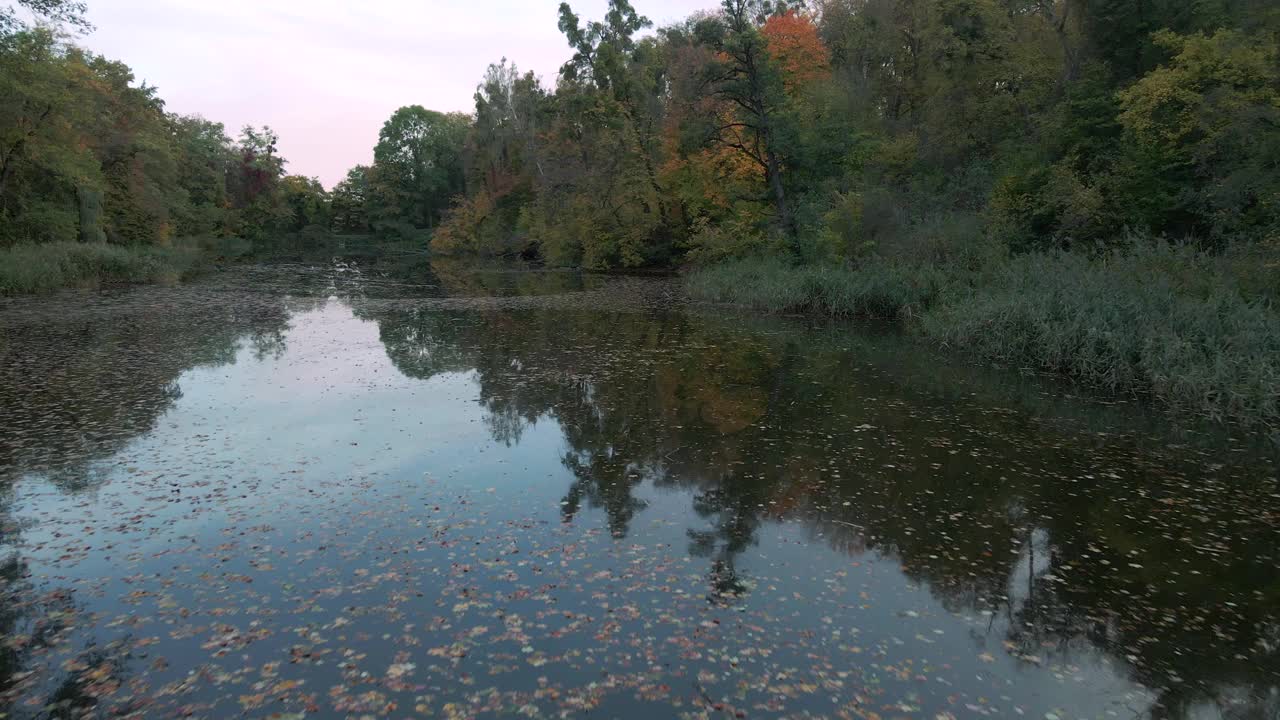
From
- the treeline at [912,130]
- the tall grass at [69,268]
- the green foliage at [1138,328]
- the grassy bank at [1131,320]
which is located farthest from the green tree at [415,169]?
the green foliage at [1138,328]

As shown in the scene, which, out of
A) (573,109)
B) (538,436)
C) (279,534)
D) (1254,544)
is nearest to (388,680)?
(279,534)

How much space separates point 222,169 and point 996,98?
81785 mm

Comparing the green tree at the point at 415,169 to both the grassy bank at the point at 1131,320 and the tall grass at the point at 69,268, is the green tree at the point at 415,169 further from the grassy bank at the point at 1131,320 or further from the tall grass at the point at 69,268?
the grassy bank at the point at 1131,320

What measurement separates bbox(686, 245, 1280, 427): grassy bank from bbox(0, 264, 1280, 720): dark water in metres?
1.03

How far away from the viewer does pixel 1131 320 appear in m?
14.0

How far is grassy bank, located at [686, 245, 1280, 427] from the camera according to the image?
11945mm

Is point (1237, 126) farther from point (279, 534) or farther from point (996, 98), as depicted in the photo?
point (279, 534)

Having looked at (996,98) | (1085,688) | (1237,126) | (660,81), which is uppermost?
(660,81)

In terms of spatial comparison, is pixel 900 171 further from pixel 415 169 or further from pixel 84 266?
pixel 415 169

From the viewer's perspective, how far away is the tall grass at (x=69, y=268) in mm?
26594

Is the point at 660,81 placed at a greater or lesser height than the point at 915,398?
greater

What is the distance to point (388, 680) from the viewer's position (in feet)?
15.5

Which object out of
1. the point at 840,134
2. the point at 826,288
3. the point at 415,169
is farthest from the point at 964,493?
the point at 415,169

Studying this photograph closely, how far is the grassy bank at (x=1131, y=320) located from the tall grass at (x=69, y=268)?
2965 cm
